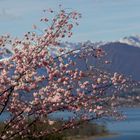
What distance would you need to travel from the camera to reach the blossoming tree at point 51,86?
15.9 m

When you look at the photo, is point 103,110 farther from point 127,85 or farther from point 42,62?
point 42,62

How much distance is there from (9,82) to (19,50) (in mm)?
2108

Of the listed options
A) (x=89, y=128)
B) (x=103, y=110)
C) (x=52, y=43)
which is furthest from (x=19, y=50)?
(x=89, y=128)

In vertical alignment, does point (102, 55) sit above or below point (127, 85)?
above

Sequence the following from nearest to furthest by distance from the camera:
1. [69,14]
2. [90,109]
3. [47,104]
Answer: [47,104]
[90,109]
[69,14]

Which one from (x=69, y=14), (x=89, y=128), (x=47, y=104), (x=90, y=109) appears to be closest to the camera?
(x=47, y=104)

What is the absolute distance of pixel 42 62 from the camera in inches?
656

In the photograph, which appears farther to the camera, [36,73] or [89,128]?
[89,128]

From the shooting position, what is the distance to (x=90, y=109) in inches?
680

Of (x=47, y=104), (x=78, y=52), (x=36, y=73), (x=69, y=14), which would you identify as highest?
(x=69, y=14)

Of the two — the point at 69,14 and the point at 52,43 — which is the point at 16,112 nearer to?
the point at 52,43

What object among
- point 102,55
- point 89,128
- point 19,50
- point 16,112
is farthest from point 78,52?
point 89,128

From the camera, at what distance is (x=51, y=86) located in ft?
54.7

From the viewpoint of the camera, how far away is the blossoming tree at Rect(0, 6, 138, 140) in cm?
1591
